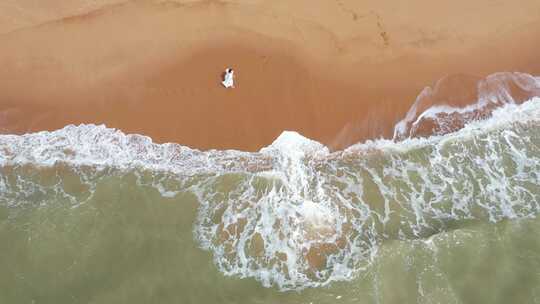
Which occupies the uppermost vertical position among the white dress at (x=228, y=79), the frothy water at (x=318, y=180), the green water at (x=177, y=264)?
the white dress at (x=228, y=79)

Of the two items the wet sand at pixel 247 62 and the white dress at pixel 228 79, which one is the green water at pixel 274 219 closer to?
the wet sand at pixel 247 62

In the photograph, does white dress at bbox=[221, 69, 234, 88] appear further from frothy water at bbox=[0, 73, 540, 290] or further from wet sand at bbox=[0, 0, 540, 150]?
frothy water at bbox=[0, 73, 540, 290]

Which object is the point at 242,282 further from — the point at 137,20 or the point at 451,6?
the point at 451,6

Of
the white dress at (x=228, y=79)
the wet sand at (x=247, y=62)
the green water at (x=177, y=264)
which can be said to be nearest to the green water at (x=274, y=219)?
the green water at (x=177, y=264)

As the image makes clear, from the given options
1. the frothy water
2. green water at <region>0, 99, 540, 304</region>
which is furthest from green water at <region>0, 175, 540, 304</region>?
the frothy water

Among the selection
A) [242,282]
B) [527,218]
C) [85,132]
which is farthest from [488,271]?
[85,132]

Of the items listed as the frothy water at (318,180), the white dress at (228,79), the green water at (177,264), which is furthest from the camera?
the white dress at (228,79)

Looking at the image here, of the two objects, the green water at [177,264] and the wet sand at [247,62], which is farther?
the wet sand at [247,62]
